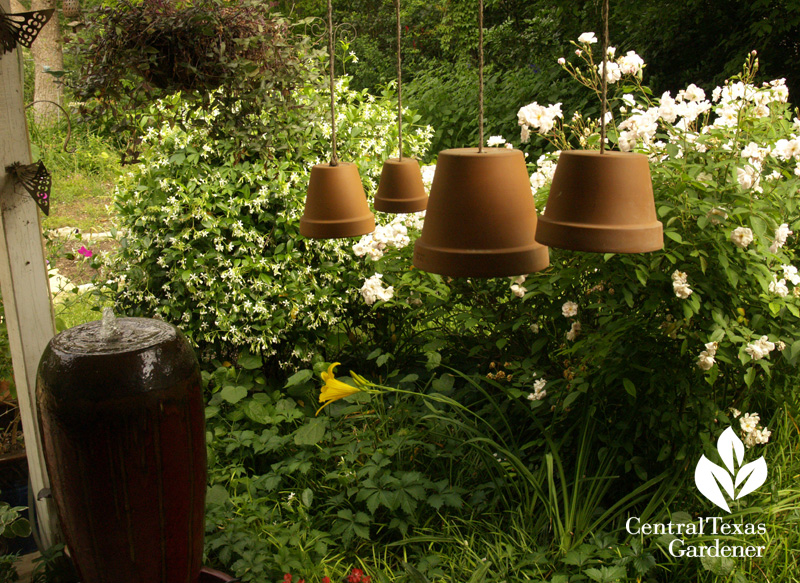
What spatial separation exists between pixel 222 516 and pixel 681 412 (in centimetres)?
167

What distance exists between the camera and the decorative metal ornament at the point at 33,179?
7.19 ft

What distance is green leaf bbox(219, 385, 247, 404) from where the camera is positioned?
3.05m

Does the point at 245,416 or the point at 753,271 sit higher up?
the point at 753,271

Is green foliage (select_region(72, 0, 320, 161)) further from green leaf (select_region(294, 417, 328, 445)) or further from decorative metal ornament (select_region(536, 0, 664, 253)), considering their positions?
decorative metal ornament (select_region(536, 0, 664, 253))

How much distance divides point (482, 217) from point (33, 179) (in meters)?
1.62

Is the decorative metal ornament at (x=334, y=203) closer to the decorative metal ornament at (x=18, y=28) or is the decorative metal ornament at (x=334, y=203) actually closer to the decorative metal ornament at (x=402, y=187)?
the decorative metal ornament at (x=402, y=187)

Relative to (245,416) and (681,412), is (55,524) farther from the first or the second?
(681,412)

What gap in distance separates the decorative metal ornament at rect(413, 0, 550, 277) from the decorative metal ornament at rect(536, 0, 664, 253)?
94mm

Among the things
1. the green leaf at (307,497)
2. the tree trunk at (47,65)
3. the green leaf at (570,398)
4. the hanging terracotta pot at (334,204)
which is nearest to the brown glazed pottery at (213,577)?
the green leaf at (307,497)

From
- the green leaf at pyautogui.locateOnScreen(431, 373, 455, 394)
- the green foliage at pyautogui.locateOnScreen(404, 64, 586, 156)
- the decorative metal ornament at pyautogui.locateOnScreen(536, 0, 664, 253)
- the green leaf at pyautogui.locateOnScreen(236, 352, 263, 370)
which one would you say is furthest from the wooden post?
the green foliage at pyautogui.locateOnScreen(404, 64, 586, 156)

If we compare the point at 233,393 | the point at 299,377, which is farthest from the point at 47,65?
the point at 299,377

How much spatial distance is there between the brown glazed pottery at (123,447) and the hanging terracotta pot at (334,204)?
53 centimetres

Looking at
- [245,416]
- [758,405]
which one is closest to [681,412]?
[758,405]

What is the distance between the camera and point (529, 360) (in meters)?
2.76
